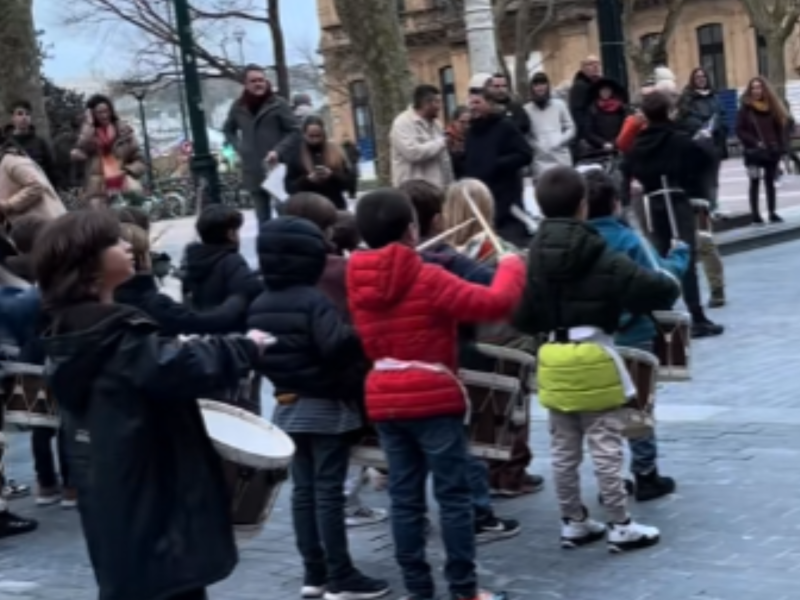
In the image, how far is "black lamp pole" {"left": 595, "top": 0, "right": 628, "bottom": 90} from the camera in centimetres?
1698

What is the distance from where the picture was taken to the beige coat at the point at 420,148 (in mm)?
12773

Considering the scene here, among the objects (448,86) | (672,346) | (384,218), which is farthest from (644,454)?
(448,86)

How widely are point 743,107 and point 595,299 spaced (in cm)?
1285

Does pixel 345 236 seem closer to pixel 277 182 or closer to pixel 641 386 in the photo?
pixel 641 386

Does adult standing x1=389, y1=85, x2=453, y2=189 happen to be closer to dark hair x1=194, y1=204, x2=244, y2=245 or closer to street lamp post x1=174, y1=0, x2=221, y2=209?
street lamp post x1=174, y1=0, x2=221, y2=209

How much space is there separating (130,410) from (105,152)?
9001 mm

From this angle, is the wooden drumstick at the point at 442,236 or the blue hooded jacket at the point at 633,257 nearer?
the wooden drumstick at the point at 442,236

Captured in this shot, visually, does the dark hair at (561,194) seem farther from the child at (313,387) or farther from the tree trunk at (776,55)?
the tree trunk at (776,55)

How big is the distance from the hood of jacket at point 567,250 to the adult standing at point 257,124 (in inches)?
271

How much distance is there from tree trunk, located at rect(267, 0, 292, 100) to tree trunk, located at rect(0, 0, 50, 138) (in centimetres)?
2279

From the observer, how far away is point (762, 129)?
60.3 feet

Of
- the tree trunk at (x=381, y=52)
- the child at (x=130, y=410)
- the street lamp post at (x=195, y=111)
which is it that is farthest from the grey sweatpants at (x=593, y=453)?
the tree trunk at (x=381, y=52)

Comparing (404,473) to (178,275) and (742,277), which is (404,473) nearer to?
(178,275)

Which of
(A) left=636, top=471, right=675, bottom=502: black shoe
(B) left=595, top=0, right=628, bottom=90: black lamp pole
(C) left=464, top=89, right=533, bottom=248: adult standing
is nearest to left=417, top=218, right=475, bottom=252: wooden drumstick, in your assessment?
(A) left=636, top=471, right=675, bottom=502: black shoe
